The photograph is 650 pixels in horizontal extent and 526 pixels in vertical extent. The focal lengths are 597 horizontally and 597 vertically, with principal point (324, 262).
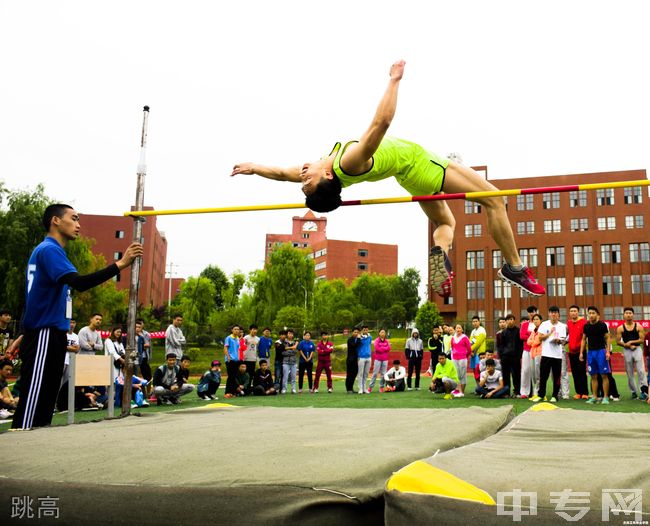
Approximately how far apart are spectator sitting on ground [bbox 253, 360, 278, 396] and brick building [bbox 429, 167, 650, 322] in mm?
33719

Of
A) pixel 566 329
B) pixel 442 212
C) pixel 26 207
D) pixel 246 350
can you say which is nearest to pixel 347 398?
pixel 246 350

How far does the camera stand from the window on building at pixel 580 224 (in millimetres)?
46125

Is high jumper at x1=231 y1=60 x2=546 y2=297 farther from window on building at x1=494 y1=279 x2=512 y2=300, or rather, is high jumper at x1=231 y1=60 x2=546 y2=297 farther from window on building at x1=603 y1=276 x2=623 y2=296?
window on building at x1=603 y1=276 x2=623 y2=296

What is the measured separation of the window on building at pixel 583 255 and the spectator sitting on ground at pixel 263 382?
3894cm

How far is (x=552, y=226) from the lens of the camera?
4703 cm

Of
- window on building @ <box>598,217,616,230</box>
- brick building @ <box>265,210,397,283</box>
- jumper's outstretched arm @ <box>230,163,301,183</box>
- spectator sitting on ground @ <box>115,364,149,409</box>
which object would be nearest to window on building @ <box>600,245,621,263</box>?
window on building @ <box>598,217,616,230</box>

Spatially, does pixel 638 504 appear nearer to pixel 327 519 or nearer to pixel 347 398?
pixel 327 519

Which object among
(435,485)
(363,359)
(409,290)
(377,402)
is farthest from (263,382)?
(409,290)

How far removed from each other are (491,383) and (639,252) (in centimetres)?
3946

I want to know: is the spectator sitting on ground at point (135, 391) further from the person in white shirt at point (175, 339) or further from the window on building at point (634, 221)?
the window on building at point (634, 221)

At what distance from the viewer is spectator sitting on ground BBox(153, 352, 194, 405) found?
912 centimetres

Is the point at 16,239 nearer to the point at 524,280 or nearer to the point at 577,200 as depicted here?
the point at 524,280

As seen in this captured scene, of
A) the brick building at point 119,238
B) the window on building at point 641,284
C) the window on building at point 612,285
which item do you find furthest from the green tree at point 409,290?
the brick building at point 119,238

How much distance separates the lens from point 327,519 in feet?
5.86
